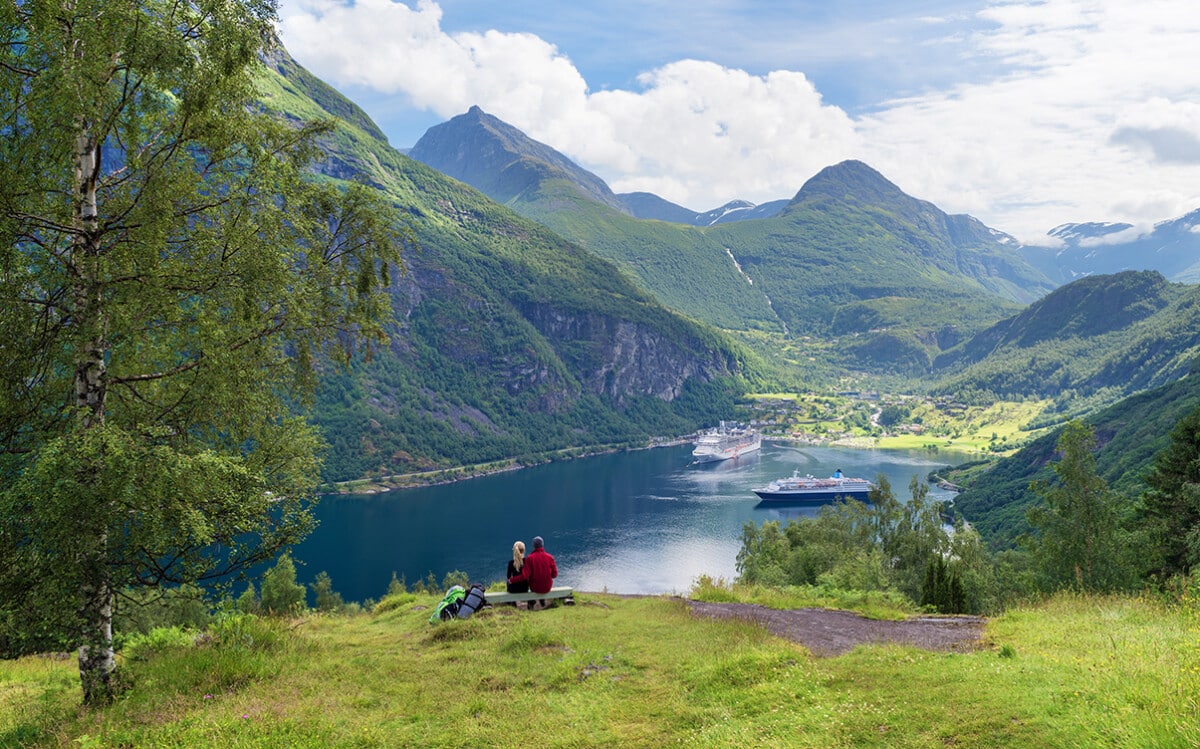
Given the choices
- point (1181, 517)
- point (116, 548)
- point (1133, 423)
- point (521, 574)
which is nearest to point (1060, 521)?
point (1181, 517)

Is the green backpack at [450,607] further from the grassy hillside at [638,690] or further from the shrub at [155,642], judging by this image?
the shrub at [155,642]

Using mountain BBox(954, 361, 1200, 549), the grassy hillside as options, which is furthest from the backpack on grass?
mountain BBox(954, 361, 1200, 549)

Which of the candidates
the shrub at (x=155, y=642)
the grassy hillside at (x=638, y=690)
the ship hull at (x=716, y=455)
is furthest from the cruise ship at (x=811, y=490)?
the shrub at (x=155, y=642)

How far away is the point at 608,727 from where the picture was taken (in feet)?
25.8

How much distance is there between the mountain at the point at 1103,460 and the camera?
8619cm

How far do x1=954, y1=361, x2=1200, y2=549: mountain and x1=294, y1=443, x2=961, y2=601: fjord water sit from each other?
491 inches

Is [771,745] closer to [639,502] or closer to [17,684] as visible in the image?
[17,684]

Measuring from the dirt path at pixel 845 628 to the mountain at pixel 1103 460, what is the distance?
3115 inches

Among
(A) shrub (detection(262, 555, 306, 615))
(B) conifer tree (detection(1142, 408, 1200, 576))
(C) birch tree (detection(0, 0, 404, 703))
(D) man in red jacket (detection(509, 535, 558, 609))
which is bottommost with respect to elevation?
(A) shrub (detection(262, 555, 306, 615))

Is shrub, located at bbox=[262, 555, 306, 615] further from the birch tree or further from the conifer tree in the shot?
the conifer tree

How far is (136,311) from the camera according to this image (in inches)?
377

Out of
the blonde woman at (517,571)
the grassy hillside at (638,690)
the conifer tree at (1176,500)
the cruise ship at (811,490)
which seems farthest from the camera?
the cruise ship at (811,490)

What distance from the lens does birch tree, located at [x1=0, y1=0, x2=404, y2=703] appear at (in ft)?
26.4

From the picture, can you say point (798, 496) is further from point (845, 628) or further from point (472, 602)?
point (472, 602)
